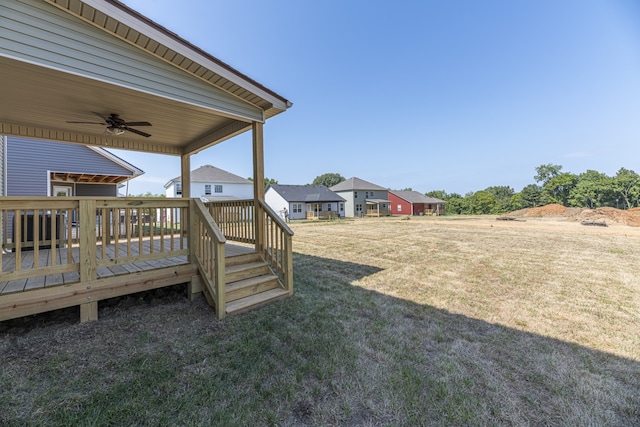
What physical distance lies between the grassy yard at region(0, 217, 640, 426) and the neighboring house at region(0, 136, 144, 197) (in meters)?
9.72

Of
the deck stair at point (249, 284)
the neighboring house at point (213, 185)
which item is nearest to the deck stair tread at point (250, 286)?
the deck stair at point (249, 284)

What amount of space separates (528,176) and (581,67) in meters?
53.6

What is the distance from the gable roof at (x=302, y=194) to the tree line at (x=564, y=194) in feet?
94.2

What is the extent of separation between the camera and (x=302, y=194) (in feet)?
116

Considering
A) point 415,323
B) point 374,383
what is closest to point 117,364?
point 374,383

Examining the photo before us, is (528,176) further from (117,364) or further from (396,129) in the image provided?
(117,364)

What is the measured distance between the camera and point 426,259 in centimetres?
684

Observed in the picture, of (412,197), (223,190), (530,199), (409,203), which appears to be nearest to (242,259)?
(223,190)

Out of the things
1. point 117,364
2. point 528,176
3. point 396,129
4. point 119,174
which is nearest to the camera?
point 117,364

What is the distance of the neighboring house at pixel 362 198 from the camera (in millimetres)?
40312

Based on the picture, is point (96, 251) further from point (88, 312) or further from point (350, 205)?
point (350, 205)

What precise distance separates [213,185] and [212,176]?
3.84 ft

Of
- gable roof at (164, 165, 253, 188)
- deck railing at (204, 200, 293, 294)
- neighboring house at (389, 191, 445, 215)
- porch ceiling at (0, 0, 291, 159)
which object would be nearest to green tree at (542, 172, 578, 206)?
neighboring house at (389, 191, 445, 215)

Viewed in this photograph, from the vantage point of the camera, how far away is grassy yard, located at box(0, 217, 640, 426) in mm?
1803
